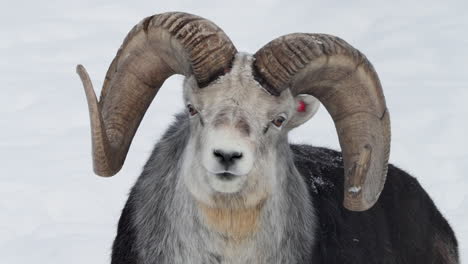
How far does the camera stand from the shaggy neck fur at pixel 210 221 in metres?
7.57

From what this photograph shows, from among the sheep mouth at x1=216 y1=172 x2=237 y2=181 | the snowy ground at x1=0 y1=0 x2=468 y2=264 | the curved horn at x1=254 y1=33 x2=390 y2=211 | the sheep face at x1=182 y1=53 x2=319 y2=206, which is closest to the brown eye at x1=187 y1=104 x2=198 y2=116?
the sheep face at x1=182 y1=53 x2=319 y2=206

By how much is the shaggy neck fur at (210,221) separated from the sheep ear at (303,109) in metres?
0.22

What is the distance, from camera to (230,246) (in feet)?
24.9

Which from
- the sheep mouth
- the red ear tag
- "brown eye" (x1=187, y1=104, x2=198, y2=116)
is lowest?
the sheep mouth

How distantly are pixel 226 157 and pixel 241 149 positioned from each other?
120 mm

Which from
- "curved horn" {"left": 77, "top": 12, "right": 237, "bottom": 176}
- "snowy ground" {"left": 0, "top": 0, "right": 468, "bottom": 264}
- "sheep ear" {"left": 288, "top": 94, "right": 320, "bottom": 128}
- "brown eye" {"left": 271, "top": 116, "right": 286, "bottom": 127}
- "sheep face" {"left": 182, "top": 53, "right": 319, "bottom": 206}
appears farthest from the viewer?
"snowy ground" {"left": 0, "top": 0, "right": 468, "bottom": 264}

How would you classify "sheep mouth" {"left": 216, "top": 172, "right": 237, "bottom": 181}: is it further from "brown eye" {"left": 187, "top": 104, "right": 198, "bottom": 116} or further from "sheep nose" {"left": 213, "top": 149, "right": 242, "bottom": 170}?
"brown eye" {"left": 187, "top": 104, "right": 198, "bottom": 116}

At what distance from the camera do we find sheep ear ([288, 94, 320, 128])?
809cm

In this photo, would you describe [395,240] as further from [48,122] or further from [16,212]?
[48,122]

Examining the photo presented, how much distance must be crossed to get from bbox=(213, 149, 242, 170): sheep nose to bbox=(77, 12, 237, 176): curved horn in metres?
0.92

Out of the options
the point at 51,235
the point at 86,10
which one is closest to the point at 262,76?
the point at 51,235

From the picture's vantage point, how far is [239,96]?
23.5ft

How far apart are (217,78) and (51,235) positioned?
6.06m

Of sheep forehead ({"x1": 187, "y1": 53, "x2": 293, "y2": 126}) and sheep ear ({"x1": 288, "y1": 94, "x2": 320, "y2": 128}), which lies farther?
sheep ear ({"x1": 288, "y1": 94, "x2": 320, "y2": 128})
